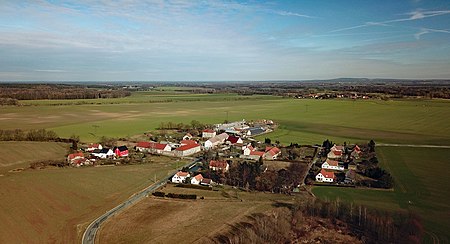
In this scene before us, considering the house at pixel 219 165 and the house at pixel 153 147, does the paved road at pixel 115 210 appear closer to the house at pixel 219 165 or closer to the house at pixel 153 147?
the house at pixel 219 165

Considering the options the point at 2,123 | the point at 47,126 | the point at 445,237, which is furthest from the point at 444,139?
the point at 2,123

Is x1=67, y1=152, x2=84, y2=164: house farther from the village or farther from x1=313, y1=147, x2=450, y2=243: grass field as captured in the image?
x1=313, y1=147, x2=450, y2=243: grass field

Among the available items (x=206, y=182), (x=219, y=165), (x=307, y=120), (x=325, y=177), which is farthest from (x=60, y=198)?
(x=307, y=120)

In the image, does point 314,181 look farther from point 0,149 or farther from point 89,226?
point 0,149

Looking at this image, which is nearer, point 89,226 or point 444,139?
point 89,226

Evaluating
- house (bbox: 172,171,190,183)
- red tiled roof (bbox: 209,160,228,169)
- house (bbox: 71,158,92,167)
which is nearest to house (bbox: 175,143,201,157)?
red tiled roof (bbox: 209,160,228,169)

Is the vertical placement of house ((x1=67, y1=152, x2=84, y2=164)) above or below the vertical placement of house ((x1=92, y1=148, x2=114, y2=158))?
above
